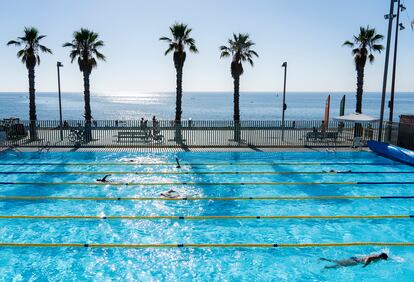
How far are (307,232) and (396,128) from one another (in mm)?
15313

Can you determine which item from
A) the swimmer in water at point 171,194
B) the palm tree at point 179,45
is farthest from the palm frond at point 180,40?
the swimmer in water at point 171,194

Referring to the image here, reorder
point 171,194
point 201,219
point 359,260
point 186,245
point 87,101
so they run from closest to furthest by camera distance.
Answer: point 359,260, point 186,245, point 201,219, point 171,194, point 87,101

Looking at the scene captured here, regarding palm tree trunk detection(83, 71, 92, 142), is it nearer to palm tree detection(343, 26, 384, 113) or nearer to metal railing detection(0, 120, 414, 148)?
metal railing detection(0, 120, 414, 148)

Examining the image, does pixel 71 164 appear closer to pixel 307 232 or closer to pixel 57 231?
pixel 57 231

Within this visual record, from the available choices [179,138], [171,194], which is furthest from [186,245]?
[179,138]

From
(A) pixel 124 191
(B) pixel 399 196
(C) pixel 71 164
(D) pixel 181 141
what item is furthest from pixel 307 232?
(D) pixel 181 141

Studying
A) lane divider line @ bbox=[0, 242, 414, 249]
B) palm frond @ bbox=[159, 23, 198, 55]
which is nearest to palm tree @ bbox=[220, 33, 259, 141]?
palm frond @ bbox=[159, 23, 198, 55]

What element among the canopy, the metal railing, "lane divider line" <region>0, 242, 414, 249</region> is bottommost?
"lane divider line" <region>0, 242, 414, 249</region>

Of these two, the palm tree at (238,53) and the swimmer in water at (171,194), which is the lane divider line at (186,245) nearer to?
the swimmer in water at (171,194)

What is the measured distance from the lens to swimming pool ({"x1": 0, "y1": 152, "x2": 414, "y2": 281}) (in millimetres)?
8531

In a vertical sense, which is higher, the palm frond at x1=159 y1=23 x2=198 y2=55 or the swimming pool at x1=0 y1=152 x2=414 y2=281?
the palm frond at x1=159 y1=23 x2=198 y2=55

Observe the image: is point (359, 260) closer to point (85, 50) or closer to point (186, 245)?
point (186, 245)

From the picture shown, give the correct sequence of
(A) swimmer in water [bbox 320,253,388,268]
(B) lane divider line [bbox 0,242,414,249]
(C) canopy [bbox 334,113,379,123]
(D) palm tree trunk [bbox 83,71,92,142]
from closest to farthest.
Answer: (A) swimmer in water [bbox 320,253,388,268], (B) lane divider line [bbox 0,242,414,249], (C) canopy [bbox 334,113,379,123], (D) palm tree trunk [bbox 83,71,92,142]

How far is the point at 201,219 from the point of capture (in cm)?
1143
